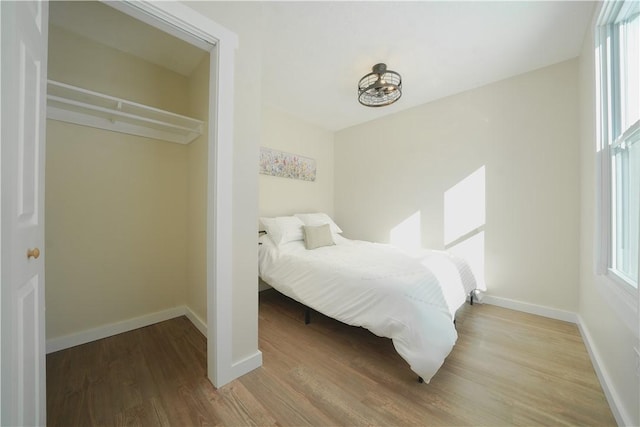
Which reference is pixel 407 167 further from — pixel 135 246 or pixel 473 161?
pixel 135 246

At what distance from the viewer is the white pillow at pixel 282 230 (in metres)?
2.76

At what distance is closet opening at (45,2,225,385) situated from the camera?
1730 millimetres

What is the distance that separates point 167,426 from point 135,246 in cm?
154

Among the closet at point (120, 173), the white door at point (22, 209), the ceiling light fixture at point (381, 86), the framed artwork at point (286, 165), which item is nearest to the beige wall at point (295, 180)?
the framed artwork at point (286, 165)

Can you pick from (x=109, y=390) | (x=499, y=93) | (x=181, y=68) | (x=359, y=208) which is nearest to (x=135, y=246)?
(x=109, y=390)

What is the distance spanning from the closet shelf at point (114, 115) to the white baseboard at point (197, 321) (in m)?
1.70

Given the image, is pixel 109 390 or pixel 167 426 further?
pixel 109 390

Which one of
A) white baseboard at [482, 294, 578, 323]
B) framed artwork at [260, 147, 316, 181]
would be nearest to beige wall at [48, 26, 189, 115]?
framed artwork at [260, 147, 316, 181]

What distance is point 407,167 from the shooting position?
331 cm

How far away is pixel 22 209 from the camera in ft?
2.47

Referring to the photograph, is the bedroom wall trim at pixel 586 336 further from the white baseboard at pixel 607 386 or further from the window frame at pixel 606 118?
the window frame at pixel 606 118

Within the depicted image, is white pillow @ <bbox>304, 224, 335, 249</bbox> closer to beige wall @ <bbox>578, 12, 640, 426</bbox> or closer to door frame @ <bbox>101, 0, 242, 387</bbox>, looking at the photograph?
door frame @ <bbox>101, 0, 242, 387</bbox>

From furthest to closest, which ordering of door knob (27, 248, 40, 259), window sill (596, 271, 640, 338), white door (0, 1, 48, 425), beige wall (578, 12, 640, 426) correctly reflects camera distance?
beige wall (578, 12, 640, 426)
window sill (596, 271, 640, 338)
door knob (27, 248, 40, 259)
white door (0, 1, 48, 425)

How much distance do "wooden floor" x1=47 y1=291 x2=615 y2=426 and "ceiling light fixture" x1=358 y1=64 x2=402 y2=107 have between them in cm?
233
